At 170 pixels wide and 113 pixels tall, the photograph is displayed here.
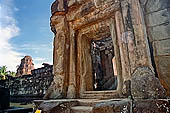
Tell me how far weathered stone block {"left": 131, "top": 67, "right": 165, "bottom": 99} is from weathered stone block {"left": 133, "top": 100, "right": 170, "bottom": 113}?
170mm

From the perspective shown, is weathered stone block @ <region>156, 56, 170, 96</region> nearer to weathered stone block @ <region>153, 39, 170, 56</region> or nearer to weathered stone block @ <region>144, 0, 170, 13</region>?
weathered stone block @ <region>153, 39, 170, 56</region>

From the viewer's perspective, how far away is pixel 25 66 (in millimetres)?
22125

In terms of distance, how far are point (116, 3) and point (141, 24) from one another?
2.25 feet

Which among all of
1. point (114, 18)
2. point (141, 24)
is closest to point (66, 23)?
point (114, 18)

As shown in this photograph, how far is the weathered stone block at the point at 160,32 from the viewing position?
2.02 m

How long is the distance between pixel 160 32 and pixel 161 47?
261mm

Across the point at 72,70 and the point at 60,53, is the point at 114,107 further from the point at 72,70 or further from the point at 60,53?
the point at 60,53

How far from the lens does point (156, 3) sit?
7.07ft

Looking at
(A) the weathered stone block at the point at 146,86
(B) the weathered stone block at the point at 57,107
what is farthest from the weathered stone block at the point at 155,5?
(B) the weathered stone block at the point at 57,107

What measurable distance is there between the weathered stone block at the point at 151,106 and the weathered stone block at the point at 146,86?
0.17m

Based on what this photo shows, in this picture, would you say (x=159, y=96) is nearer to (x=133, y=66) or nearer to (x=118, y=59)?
Result: (x=133, y=66)

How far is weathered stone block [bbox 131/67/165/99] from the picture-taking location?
1.52 m

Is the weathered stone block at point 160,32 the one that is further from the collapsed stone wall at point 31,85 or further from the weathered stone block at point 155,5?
the collapsed stone wall at point 31,85

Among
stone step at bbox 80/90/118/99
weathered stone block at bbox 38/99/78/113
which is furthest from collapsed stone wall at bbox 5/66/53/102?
weathered stone block at bbox 38/99/78/113
